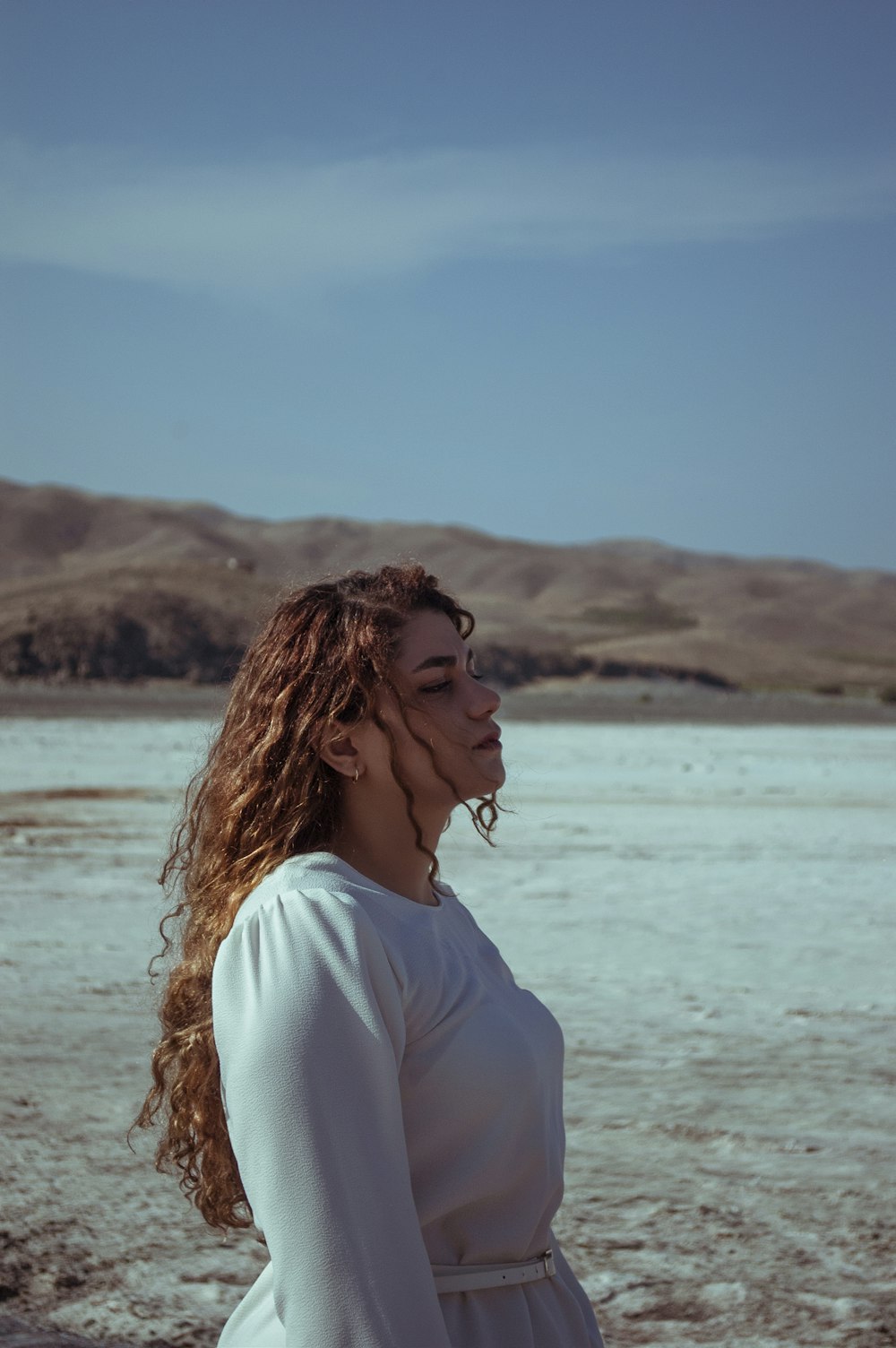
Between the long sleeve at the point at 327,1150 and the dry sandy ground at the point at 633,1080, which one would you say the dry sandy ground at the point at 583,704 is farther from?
the long sleeve at the point at 327,1150

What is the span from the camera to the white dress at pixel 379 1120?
1.40 metres

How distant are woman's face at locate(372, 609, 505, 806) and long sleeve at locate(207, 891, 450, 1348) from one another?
0.34 m

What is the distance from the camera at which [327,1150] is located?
140 centimetres

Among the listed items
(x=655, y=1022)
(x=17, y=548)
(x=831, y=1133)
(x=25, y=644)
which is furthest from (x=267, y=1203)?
(x=17, y=548)

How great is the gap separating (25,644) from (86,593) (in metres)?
6.88

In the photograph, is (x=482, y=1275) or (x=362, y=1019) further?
(x=482, y=1275)

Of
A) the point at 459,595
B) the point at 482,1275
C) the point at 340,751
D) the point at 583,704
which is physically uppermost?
the point at 459,595

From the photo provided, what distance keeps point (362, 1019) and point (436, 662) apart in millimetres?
502

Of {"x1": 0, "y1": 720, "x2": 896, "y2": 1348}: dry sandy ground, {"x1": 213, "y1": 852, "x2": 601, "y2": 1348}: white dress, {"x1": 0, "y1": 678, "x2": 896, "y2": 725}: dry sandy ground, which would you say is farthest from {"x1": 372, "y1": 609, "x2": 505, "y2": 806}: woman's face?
{"x1": 0, "y1": 678, "x2": 896, "y2": 725}: dry sandy ground

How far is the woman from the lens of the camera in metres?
1.41

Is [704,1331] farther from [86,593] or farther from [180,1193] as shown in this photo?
[86,593]

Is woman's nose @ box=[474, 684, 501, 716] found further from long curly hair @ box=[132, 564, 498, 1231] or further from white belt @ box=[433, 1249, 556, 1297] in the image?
white belt @ box=[433, 1249, 556, 1297]

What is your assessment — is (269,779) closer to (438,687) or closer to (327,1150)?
(438,687)

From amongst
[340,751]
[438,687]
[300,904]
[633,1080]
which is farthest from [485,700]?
[633,1080]
